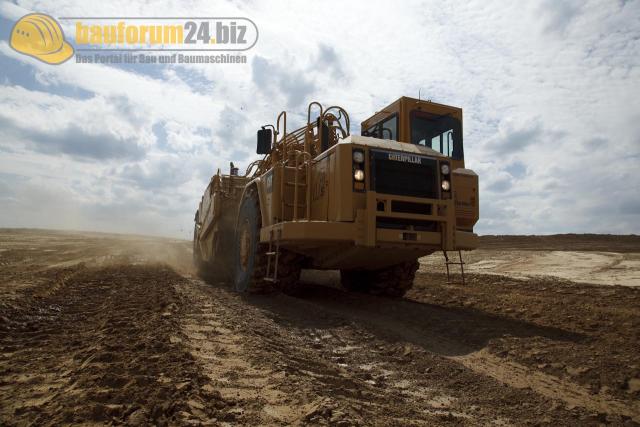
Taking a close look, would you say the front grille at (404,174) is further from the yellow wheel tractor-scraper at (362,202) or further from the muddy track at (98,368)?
the muddy track at (98,368)

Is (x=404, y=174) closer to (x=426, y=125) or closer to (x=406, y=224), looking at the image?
(x=406, y=224)

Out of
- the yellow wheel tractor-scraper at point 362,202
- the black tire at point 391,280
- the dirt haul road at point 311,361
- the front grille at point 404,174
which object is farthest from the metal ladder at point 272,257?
the black tire at point 391,280

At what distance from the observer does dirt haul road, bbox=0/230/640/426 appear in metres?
2.56

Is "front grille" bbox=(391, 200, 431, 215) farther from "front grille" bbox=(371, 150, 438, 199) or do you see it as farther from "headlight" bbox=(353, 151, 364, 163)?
"headlight" bbox=(353, 151, 364, 163)

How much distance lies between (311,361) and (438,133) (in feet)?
17.3

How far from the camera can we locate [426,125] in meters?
7.65

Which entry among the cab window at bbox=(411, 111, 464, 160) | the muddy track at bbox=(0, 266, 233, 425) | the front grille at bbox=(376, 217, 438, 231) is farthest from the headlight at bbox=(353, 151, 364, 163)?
the muddy track at bbox=(0, 266, 233, 425)

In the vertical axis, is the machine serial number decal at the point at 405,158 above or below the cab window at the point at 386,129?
below

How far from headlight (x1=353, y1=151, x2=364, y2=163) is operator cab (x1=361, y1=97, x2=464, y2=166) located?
5.53ft

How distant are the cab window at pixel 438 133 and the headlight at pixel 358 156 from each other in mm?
1907

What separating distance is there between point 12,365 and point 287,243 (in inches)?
150

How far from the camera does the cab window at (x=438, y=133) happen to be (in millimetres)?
7570

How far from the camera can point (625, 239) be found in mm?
22359

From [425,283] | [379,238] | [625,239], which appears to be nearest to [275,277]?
[379,238]
